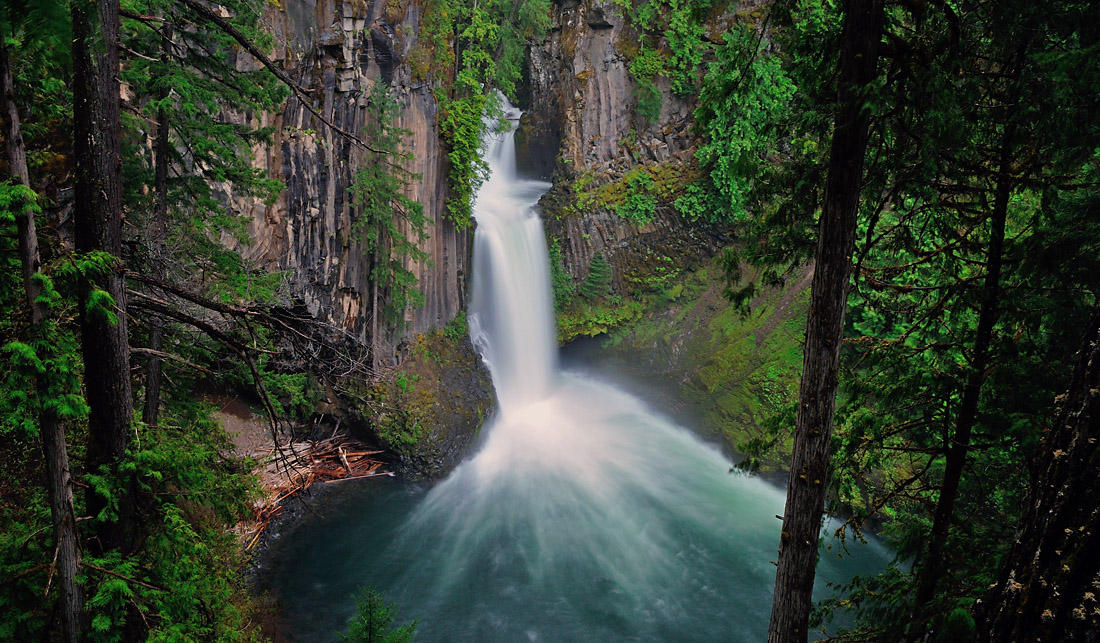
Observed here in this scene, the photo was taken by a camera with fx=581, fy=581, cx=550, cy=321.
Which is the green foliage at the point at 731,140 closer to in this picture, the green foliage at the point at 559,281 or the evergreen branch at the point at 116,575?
the green foliage at the point at 559,281

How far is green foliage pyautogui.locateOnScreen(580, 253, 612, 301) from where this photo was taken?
786 inches

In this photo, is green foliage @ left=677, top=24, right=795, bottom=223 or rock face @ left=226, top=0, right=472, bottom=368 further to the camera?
green foliage @ left=677, top=24, right=795, bottom=223

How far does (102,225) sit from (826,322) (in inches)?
198

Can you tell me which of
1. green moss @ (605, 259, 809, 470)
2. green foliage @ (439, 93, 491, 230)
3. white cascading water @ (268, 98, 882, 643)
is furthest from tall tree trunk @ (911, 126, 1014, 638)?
green foliage @ (439, 93, 491, 230)

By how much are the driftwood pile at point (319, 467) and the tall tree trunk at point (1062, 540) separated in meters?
11.9

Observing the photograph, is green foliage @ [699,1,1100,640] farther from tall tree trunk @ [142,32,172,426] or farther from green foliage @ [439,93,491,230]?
green foliage @ [439,93,491,230]

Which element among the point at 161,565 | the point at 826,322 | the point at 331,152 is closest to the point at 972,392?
the point at 826,322

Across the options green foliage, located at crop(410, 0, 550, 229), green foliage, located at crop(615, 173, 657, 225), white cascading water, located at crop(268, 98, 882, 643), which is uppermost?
green foliage, located at crop(410, 0, 550, 229)

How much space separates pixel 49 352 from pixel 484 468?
1171cm

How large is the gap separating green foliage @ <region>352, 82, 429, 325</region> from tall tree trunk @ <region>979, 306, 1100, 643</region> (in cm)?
1186

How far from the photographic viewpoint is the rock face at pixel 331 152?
1175 cm

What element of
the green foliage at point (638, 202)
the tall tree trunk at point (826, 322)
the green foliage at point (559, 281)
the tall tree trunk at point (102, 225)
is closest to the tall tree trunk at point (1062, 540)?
the tall tree trunk at point (826, 322)

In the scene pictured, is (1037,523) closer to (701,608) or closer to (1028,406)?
(1028,406)

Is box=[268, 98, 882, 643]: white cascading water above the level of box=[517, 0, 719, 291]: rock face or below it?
below
